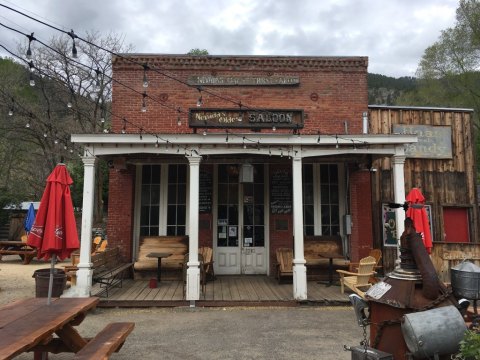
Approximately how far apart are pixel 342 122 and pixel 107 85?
19447 mm

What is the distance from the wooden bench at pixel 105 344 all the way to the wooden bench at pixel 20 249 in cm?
1179

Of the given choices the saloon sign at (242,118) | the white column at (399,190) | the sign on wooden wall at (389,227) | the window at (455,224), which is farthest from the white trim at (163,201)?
the window at (455,224)

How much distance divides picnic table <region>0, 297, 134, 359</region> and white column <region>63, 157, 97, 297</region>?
2.58 meters

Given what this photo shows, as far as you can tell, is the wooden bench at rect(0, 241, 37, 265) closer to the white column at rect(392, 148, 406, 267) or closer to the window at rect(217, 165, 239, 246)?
the window at rect(217, 165, 239, 246)

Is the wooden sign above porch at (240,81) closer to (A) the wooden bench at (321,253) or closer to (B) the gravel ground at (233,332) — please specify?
(A) the wooden bench at (321,253)

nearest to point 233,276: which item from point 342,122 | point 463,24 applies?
point 342,122

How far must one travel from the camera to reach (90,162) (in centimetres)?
817

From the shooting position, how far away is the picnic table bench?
807 cm

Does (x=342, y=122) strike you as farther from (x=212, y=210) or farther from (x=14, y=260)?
(x=14, y=260)

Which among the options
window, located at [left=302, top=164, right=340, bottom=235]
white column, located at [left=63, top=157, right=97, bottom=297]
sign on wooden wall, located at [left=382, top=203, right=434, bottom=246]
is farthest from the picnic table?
sign on wooden wall, located at [left=382, top=203, right=434, bottom=246]

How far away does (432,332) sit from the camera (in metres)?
3.20

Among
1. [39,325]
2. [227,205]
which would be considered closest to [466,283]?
[39,325]

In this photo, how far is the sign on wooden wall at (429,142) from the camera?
11.2 m

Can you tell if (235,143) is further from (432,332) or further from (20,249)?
(20,249)
